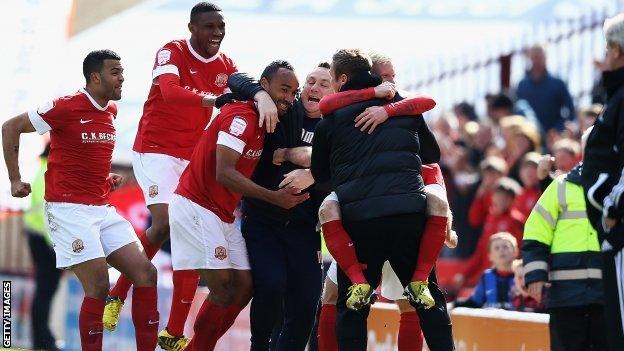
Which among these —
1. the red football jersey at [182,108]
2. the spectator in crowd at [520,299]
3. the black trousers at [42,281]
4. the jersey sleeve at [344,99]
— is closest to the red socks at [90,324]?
the red football jersey at [182,108]

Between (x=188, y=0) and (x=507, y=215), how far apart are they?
6.94 m

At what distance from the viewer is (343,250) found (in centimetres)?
942

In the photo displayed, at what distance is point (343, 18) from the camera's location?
73.2ft

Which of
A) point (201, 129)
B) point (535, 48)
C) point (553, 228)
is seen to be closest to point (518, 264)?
point (553, 228)

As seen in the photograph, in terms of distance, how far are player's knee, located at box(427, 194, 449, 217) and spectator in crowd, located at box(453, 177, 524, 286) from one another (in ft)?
A: 17.4

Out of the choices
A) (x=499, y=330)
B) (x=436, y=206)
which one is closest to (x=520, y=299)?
(x=499, y=330)

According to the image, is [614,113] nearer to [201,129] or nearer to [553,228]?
[553,228]

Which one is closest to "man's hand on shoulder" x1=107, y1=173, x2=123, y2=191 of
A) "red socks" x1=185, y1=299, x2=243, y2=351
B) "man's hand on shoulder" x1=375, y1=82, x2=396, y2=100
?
"red socks" x1=185, y1=299, x2=243, y2=351

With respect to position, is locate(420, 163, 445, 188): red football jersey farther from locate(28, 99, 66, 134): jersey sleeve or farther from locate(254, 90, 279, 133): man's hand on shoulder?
locate(28, 99, 66, 134): jersey sleeve

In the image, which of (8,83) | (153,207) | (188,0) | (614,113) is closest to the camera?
(614,113)

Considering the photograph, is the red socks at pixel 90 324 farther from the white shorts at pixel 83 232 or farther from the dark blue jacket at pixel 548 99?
the dark blue jacket at pixel 548 99

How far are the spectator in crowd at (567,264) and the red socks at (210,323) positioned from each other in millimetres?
2078

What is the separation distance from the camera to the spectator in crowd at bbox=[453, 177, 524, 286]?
14930 mm

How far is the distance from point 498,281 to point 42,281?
21.1 feet
